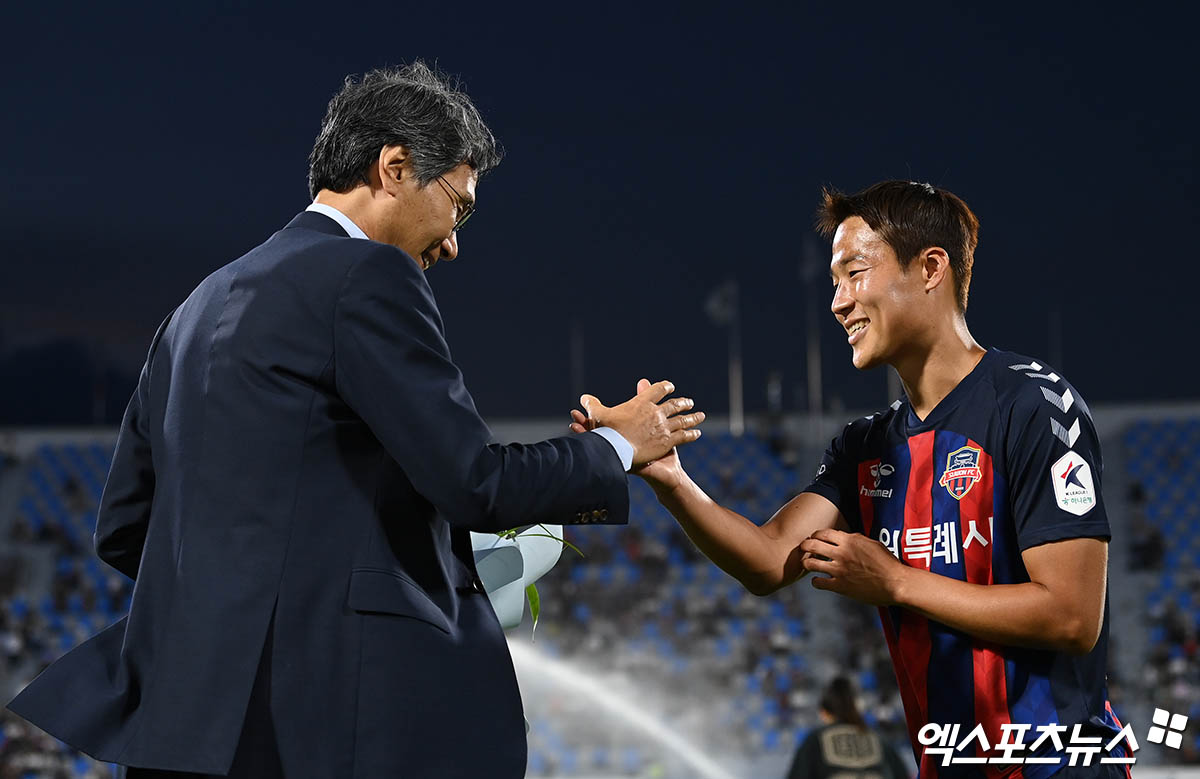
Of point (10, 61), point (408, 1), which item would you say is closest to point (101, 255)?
point (10, 61)

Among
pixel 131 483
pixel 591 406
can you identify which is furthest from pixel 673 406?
pixel 131 483

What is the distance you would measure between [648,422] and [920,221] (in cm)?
82

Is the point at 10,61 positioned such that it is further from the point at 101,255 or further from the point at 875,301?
the point at 875,301

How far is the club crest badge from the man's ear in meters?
1.33

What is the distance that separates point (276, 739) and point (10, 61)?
92.2ft

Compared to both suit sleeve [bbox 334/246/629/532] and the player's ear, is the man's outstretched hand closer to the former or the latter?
suit sleeve [bbox 334/246/629/532]

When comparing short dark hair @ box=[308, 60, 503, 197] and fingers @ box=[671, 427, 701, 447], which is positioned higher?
short dark hair @ box=[308, 60, 503, 197]

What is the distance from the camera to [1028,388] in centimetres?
249

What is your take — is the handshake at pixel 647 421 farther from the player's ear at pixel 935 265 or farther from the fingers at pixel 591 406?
the player's ear at pixel 935 265

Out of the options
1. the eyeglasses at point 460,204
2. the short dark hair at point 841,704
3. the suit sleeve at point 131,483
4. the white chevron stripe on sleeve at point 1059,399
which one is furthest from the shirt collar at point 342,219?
the short dark hair at point 841,704

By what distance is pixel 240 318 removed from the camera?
2125 millimetres

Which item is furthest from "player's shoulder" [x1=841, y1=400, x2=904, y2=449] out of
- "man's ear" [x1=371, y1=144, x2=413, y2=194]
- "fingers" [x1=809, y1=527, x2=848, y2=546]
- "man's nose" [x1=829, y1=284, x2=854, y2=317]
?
"man's ear" [x1=371, y1=144, x2=413, y2=194]

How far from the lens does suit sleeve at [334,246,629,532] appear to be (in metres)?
2.02

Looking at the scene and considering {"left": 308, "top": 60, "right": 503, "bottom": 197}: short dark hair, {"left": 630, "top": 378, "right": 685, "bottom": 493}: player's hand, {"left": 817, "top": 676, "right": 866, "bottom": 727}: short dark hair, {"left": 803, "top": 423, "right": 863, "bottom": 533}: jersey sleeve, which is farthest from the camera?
{"left": 817, "top": 676, "right": 866, "bottom": 727}: short dark hair
